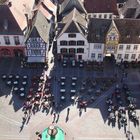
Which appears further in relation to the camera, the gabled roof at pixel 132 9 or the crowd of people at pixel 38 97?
the gabled roof at pixel 132 9

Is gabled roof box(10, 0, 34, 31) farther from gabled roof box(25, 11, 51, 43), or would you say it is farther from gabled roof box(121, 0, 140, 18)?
gabled roof box(121, 0, 140, 18)

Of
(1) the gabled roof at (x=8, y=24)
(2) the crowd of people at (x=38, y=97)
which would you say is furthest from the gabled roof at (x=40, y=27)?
(2) the crowd of people at (x=38, y=97)

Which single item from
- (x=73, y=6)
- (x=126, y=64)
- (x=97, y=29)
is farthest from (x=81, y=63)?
(x=73, y=6)

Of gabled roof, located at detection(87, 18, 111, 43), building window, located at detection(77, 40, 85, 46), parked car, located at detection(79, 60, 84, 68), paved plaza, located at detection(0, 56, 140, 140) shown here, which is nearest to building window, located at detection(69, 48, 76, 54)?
building window, located at detection(77, 40, 85, 46)

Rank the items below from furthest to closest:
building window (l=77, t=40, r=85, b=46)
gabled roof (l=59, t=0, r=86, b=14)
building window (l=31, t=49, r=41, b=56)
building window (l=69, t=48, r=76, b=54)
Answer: gabled roof (l=59, t=0, r=86, b=14)
building window (l=69, t=48, r=76, b=54)
building window (l=31, t=49, r=41, b=56)
building window (l=77, t=40, r=85, b=46)

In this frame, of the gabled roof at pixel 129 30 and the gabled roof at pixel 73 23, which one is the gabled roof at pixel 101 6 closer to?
the gabled roof at pixel 73 23

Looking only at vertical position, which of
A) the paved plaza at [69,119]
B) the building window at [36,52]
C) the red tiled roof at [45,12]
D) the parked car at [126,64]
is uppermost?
the red tiled roof at [45,12]

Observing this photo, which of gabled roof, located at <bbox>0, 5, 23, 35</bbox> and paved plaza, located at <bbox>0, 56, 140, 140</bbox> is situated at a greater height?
gabled roof, located at <bbox>0, 5, 23, 35</bbox>
